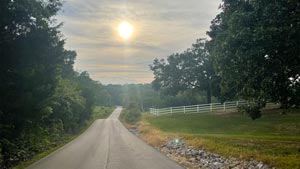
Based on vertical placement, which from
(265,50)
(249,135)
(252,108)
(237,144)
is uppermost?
(265,50)

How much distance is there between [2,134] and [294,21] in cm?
1559

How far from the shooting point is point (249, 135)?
93.2 ft

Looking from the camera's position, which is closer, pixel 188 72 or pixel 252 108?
pixel 252 108

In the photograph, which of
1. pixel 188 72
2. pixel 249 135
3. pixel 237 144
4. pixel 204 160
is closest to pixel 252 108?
pixel 237 144

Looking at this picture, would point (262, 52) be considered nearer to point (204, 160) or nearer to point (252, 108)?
point (252, 108)

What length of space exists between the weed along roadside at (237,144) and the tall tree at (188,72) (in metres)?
18.9

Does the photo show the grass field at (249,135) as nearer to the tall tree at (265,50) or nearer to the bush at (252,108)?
the bush at (252,108)

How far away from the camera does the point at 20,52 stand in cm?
1845

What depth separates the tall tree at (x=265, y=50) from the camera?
1536 cm

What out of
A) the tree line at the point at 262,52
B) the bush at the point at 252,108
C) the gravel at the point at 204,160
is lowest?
the gravel at the point at 204,160

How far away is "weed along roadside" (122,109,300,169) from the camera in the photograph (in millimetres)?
14820

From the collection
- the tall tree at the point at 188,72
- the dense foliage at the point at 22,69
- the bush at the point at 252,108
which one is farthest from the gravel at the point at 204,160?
the tall tree at the point at 188,72

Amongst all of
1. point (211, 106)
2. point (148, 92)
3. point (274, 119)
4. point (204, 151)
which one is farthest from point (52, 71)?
point (148, 92)

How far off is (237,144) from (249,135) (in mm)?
8900
